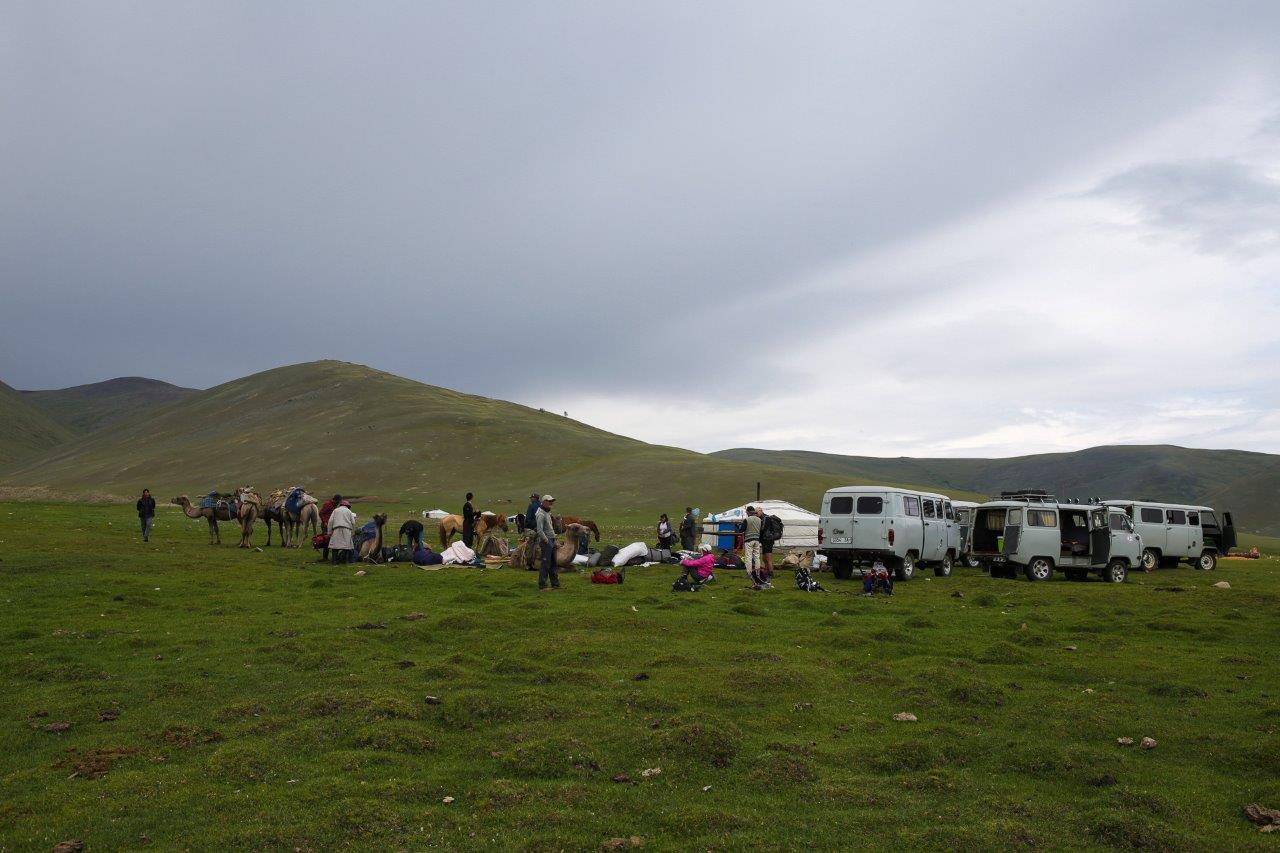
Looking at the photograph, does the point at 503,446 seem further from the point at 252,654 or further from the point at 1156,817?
the point at 1156,817

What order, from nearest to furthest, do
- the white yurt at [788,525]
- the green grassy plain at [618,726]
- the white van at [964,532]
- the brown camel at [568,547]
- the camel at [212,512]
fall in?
1. the green grassy plain at [618,726]
2. the brown camel at [568,547]
3. the white van at [964,532]
4. the camel at [212,512]
5. the white yurt at [788,525]

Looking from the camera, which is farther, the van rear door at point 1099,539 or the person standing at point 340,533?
the van rear door at point 1099,539

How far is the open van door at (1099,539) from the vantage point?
30.4 metres

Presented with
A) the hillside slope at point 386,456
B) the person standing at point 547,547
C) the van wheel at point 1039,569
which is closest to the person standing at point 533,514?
the person standing at point 547,547

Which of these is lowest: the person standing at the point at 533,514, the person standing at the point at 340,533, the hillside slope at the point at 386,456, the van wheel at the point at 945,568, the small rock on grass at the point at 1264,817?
the small rock on grass at the point at 1264,817

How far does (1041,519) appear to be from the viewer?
3053 cm

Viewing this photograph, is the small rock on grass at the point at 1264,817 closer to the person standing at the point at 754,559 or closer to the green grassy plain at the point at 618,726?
the green grassy plain at the point at 618,726

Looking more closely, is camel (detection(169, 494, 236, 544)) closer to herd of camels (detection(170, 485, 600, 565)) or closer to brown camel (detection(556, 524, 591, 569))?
herd of camels (detection(170, 485, 600, 565))

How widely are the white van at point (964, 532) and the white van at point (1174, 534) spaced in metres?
6.46

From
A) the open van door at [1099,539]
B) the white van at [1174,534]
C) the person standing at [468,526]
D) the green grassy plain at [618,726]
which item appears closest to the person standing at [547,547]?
the green grassy plain at [618,726]

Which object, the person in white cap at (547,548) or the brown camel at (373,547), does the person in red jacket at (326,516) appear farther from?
the person in white cap at (547,548)

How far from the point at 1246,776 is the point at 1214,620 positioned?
12355 millimetres

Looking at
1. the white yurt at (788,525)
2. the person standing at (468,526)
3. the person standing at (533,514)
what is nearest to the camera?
the person standing at (533,514)

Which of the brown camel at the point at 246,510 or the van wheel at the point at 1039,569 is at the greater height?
the brown camel at the point at 246,510
